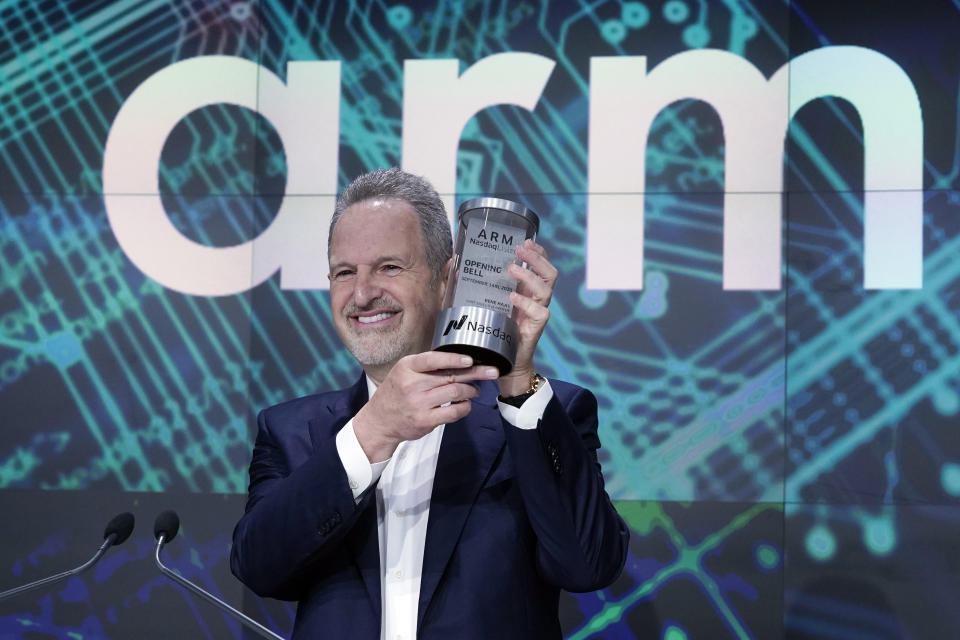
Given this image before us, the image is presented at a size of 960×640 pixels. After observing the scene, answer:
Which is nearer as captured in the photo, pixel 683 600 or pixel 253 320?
pixel 683 600

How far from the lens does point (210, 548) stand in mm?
3314

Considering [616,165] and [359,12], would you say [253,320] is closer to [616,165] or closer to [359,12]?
[359,12]

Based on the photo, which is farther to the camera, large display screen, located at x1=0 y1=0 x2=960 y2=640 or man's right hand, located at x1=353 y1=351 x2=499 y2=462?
large display screen, located at x1=0 y1=0 x2=960 y2=640

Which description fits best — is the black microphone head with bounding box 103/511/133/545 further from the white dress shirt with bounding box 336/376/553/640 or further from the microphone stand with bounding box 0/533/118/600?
the white dress shirt with bounding box 336/376/553/640

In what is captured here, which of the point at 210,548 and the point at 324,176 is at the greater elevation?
the point at 324,176

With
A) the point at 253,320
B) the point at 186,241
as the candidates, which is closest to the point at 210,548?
the point at 253,320

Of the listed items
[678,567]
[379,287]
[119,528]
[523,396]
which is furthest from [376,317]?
[678,567]

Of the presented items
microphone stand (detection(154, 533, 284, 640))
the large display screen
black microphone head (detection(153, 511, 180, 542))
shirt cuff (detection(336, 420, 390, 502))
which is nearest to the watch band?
shirt cuff (detection(336, 420, 390, 502))

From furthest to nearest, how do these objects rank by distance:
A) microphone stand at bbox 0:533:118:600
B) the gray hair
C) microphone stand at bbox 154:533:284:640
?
microphone stand at bbox 0:533:118:600, microphone stand at bbox 154:533:284:640, the gray hair

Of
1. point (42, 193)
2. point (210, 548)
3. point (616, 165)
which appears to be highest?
point (42, 193)

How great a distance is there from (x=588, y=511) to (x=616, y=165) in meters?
2.10

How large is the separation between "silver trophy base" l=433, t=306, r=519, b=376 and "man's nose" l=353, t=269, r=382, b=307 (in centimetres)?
29

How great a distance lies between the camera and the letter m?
318 cm

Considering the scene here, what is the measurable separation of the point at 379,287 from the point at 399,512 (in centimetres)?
38
